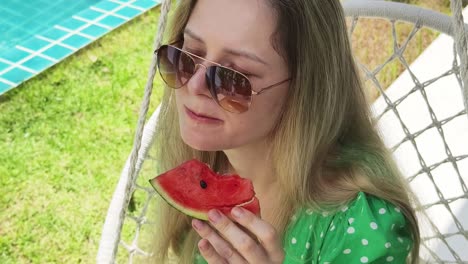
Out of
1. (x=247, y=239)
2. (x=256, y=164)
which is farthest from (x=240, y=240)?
(x=256, y=164)

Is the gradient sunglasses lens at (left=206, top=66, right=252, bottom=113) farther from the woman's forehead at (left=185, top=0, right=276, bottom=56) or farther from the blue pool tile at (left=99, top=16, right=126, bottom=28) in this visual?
the blue pool tile at (left=99, top=16, right=126, bottom=28)

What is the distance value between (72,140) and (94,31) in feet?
3.84

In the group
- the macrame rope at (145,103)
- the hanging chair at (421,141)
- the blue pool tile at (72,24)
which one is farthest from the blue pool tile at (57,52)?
the macrame rope at (145,103)

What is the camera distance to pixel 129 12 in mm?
5113

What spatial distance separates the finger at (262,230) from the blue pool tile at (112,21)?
11.7 feet

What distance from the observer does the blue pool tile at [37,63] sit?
460 cm

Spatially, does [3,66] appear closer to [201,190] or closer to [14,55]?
[14,55]

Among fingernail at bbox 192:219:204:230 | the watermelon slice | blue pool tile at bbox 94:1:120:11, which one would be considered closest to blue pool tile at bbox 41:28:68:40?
blue pool tile at bbox 94:1:120:11

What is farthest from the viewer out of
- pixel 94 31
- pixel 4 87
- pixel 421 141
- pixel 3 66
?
pixel 94 31

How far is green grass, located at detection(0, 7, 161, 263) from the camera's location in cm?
353

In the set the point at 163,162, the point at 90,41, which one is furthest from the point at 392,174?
the point at 90,41

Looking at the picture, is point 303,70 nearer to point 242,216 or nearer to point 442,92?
point 242,216

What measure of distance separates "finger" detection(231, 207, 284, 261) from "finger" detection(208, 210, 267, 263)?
0.7 inches

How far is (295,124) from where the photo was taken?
188 centimetres
